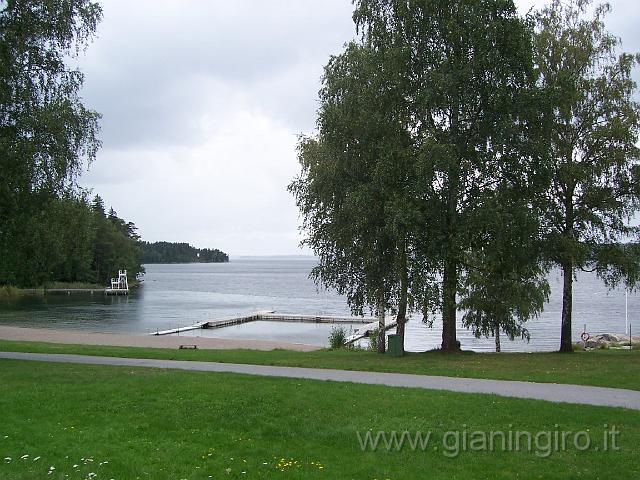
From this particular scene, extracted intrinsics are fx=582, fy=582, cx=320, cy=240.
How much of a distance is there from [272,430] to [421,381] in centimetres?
531

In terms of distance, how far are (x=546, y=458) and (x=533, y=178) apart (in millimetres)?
13747

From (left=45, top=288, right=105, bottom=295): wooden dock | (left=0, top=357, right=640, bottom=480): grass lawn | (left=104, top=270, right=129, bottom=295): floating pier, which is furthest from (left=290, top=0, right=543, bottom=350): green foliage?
(left=45, top=288, right=105, bottom=295): wooden dock

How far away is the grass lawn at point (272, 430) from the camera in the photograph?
24.9 feet

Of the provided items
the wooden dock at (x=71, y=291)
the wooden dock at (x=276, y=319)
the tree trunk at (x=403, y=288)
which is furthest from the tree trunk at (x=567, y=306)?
the wooden dock at (x=71, y=291)

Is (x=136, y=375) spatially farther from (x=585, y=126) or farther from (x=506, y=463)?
(x=585, y=126)

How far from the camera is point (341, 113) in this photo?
20.4m

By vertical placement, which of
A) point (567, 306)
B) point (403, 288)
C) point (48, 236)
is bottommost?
point (567, 306)

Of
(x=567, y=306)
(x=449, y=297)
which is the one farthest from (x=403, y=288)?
(x=567, y=306)

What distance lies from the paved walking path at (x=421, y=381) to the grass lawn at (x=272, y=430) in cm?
102

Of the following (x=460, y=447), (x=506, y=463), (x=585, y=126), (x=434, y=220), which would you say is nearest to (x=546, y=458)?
(x=506, y=463)

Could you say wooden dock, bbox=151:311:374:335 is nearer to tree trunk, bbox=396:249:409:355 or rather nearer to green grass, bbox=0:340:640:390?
green grass, bbox=0:340:640:390

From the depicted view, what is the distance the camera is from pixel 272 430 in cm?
924

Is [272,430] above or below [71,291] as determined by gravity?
above

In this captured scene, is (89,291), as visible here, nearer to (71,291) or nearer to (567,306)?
(71,291)
